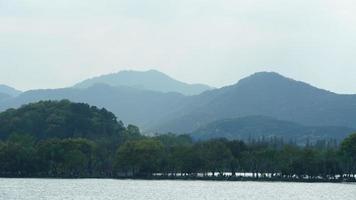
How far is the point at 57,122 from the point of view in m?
171

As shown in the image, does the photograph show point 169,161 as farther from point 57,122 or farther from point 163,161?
point 57,122

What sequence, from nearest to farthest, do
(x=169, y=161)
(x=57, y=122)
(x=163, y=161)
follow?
(x=169, y=161)
(x=163, y=161)
(x=57, y=122)

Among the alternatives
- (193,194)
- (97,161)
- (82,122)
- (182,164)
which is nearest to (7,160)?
(97,161)

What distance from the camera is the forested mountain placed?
169375 millimetres

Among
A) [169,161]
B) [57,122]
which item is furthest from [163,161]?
[57,122]

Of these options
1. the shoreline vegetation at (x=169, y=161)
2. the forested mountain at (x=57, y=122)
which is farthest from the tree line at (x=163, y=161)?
the forested mountain at (x=57, y=122)

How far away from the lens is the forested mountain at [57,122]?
169 metres

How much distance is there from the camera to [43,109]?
177625 millimetres

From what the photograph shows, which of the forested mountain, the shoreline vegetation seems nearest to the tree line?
the shoreline vegetation

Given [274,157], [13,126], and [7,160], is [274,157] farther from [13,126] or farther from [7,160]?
[13,126]

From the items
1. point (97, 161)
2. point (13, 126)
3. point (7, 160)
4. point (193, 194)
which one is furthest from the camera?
point (13, 126)

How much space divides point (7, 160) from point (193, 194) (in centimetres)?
5549

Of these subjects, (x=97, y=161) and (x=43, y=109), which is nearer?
(x=97, y=161)

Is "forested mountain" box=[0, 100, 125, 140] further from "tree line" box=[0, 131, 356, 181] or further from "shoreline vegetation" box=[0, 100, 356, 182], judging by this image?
"tree line" box=[0, 131, 356, 181]
